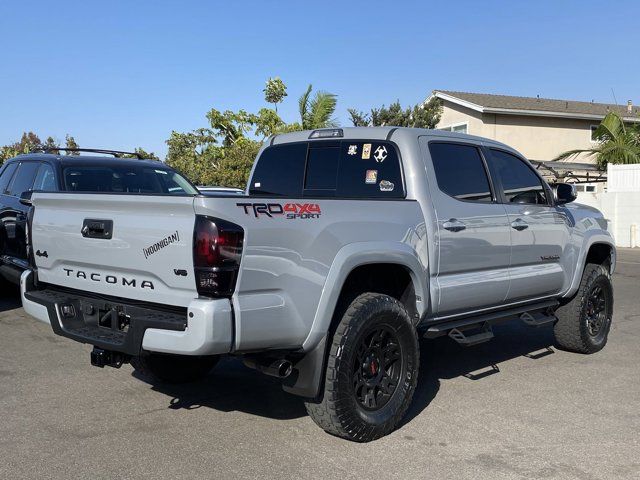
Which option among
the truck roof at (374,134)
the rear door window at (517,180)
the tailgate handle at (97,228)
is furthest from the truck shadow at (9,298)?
the rear door window at (517,180)

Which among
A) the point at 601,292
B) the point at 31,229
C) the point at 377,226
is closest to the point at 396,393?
the point at 377,226

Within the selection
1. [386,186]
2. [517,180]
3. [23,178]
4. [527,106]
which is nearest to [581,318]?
[517,180]

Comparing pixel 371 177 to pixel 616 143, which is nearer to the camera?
pixel 371 177

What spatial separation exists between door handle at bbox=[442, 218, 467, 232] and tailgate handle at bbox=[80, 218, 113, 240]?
89.9 inches

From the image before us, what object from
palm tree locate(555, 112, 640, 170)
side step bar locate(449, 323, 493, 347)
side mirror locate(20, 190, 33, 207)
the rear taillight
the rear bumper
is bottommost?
side step bar locate(449, 323, 493, 347)

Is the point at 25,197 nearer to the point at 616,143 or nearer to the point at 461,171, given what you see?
the point at 461,171

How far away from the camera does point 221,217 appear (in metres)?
3.51

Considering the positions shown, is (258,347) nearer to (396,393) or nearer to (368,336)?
(368,336)

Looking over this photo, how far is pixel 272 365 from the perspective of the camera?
3912mm

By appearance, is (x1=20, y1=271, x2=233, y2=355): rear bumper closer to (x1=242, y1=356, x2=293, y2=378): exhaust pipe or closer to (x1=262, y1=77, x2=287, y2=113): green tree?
(x1=242, y1=356, x2=293, y2=378): exhaust pipe

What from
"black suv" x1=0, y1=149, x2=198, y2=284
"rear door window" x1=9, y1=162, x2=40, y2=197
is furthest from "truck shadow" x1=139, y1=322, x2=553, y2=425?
"rear door window" x1=9, y1=162, x2=40, y2=197

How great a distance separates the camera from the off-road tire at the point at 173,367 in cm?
520

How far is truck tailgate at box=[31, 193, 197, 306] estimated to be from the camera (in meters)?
3.62

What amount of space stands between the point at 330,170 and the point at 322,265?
64.7 inches
